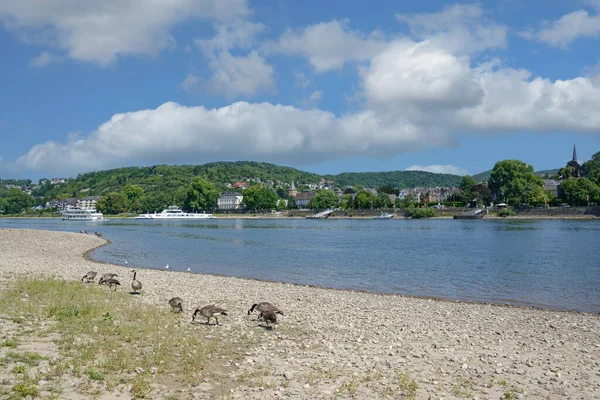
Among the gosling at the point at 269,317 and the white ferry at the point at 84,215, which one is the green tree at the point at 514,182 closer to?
the white ferry at the point at 84,215

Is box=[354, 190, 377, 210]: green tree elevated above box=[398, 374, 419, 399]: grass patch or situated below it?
above

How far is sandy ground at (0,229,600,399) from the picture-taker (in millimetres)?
10383

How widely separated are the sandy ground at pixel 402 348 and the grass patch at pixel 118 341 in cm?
104

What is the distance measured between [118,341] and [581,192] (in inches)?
6459

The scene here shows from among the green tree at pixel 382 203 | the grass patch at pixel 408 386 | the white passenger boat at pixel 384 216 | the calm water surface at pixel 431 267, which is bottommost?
the calm water surface at pixel 431 267

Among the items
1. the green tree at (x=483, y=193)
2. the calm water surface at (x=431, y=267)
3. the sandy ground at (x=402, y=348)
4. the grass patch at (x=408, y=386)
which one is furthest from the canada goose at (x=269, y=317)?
the green tree at (x=483, y=193)

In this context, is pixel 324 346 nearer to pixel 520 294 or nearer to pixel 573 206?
pixel 520 294

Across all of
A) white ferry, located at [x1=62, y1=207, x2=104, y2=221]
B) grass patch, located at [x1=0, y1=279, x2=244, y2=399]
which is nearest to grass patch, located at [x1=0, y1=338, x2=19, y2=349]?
grass patch, located at [x1=0, y1=279, x2=244, y2=399]

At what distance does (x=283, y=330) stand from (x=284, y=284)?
1420 centimetres

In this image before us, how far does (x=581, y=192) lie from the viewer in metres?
148

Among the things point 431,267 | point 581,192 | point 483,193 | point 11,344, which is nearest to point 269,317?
point 11,344

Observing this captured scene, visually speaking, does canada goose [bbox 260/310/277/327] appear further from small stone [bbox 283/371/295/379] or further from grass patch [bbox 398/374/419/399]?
grass patch [bbox 398/374/419/399]

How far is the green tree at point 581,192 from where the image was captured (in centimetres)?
14701

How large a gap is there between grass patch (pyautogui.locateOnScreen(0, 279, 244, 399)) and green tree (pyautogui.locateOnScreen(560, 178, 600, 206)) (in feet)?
524
